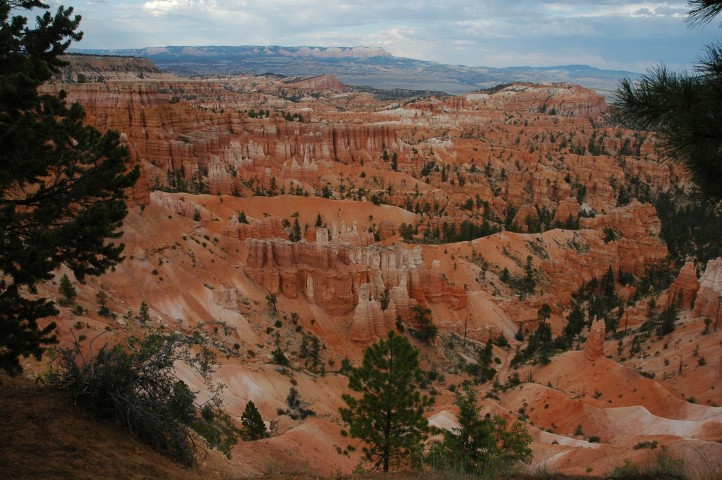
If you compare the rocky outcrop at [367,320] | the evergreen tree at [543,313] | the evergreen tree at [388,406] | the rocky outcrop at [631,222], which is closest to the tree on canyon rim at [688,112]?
the evergreen tree at [388,406]

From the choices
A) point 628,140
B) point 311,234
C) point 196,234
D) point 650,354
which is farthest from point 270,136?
point 628,140

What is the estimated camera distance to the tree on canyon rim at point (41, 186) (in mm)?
8977

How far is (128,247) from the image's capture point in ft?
93.7

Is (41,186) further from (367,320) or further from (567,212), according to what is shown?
(567,212)

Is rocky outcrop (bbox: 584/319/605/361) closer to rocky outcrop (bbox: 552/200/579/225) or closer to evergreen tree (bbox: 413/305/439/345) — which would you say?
evergreen tree (bbox: 413/305/439/345)

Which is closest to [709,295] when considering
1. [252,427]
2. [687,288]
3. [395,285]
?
[687,288]

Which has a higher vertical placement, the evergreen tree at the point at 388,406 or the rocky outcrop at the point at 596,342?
the evergreen tree at the point at 388,406

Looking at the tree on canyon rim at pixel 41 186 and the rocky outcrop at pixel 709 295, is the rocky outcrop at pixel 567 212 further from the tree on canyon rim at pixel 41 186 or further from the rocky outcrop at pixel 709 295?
the tree on canyon rim at pixel 41 186

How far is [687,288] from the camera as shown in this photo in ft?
116

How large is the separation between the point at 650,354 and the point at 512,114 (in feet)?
406

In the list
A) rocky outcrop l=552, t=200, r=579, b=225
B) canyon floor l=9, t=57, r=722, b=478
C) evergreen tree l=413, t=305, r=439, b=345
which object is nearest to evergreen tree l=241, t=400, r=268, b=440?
canyon floor l=9, t=57, r=722, b=478

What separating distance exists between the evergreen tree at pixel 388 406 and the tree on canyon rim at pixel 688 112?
25.5ft

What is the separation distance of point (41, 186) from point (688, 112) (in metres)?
10.4

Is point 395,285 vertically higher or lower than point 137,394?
lower
